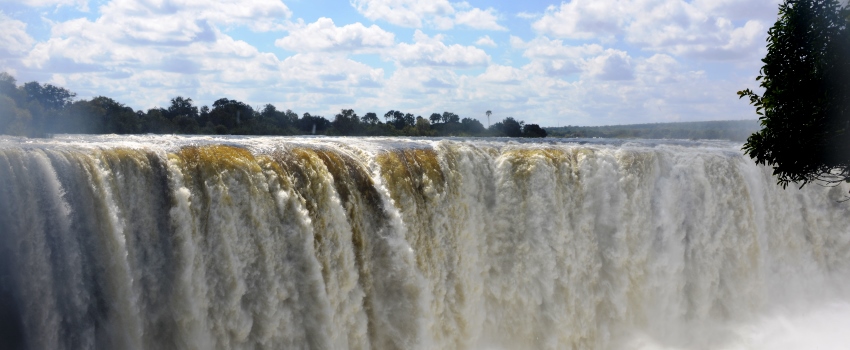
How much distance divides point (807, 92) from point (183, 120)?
32347 millimetres

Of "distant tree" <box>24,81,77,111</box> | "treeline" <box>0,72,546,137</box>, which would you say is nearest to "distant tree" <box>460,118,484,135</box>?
"treeline" <box>0,72,546,137</box>

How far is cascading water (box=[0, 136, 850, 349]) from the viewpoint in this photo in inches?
371

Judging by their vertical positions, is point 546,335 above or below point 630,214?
below

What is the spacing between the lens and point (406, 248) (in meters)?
12.8

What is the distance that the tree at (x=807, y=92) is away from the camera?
893 centimetres

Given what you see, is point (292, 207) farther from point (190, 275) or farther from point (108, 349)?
point (108, 349)

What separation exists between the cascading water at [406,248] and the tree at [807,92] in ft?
18.3

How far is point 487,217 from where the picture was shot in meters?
14.9

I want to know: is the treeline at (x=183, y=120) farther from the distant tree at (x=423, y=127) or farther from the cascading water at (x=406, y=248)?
the cascading water at (x=406, y=248)

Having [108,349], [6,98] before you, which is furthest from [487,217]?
[6,98]

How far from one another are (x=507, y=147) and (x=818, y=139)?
7463 mm

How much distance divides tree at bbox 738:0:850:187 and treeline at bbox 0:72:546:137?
1631 centimetres

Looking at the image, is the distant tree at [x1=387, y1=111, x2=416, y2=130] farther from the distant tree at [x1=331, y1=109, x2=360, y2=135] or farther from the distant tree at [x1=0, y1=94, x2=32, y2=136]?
the distant tree at [x1=0, y1=94, x2=32, y2=136]

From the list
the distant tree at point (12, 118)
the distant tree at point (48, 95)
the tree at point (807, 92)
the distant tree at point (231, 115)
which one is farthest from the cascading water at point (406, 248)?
the distant tree at point (231, 115)
